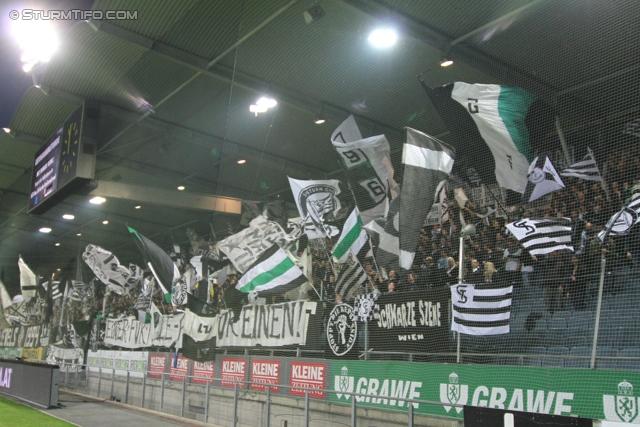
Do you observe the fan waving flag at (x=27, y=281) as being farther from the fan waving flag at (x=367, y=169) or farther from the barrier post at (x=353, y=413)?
the barrier post at (x=353, y=413)

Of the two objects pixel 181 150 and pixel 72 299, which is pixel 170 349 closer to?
pixel 181 150

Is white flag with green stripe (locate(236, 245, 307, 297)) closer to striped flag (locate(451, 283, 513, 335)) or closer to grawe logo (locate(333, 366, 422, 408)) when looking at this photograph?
grawe logo (locate(333, 366, 422, 408))

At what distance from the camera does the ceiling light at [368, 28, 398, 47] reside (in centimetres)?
811

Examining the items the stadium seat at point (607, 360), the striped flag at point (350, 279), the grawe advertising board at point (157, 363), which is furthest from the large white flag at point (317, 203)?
the grawe advertising board at point (157, 363)

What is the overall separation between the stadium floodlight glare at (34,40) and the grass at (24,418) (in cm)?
783

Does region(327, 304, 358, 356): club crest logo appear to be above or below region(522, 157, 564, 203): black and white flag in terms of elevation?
below

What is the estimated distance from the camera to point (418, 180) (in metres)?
7.75

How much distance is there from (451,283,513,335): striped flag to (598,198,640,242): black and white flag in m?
1.28

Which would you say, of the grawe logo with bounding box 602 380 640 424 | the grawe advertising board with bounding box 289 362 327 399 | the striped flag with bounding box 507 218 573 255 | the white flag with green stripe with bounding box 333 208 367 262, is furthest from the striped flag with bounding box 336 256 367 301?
the grawe logo with bounding box 602 380 640 424

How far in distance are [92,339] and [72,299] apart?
2.64m

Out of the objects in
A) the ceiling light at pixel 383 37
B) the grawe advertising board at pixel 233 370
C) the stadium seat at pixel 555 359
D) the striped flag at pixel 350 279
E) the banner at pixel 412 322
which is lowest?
the grawe advertising board at pixel 233 370

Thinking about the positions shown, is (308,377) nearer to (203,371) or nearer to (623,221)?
(203,371)

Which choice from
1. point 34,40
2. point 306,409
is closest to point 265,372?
point 306,409

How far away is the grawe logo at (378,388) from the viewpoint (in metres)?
7.29
